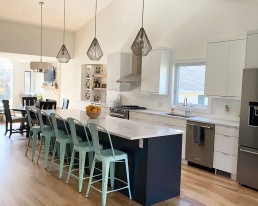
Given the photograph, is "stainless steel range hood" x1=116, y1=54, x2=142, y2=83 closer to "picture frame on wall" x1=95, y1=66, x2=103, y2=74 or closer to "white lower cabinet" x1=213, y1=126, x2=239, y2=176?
"picture frame on wall" x1=95, y1=66, x2=103, y2=74

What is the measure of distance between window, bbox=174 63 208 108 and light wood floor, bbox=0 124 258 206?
1.53 m

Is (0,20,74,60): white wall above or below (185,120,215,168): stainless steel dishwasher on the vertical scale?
above

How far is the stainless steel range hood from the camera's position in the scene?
260 inches

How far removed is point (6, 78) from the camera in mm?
11648

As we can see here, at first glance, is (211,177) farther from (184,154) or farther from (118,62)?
(118,62)

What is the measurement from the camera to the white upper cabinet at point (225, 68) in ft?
14.6

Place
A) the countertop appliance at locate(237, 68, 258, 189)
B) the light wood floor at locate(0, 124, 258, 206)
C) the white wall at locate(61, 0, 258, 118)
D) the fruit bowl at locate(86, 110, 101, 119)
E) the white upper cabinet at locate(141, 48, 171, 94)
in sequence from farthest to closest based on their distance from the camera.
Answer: the white upper cabinet at locate(141, 48, 171, 94)
the white wall at locate(61, 0, 258, 118)
the fruit bowl at locate(86, 110, 101, 119)
the countertop appliance at locate(237, 68, 258, 189)
the light wood floor at locate(0, 124, 258, 206)

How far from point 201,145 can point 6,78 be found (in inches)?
384

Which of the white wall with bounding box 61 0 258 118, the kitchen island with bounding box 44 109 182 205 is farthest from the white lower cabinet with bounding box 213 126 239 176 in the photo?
the kitchen island with bounding box 44 109 182 205

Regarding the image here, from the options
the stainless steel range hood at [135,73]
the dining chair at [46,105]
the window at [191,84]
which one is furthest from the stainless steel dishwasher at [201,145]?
the dining chair at [46,105]

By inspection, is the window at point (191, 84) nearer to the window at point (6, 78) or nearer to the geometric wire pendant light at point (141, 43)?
the geometric wire pendant light at point (141, 43)

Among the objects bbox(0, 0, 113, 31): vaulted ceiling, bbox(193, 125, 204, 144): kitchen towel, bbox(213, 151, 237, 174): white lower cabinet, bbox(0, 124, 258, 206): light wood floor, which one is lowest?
bbox(0, 124, 258, 206): light wood floor

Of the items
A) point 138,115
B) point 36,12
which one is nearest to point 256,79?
point 138,115

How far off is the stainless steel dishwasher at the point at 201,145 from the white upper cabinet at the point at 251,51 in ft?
3.85
